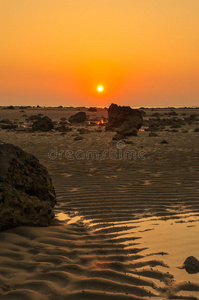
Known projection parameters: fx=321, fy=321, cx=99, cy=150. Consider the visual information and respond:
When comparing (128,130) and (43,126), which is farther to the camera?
(43,126)

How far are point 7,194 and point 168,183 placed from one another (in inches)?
172

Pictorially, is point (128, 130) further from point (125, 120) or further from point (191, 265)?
point (191, 265)

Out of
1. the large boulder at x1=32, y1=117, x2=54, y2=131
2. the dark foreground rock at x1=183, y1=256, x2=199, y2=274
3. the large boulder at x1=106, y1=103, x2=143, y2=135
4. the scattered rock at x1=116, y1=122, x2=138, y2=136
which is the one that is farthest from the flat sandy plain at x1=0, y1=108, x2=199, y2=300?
the large boulder at x1=32, y1=117, x2=54, y2=131

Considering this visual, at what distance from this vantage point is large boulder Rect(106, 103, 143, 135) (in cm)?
1752

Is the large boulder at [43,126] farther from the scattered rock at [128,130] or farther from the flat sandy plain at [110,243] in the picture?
the flat sandy plain at [110,243]

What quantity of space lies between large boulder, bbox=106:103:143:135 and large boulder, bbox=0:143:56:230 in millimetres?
12789

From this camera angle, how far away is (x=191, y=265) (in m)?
3.20

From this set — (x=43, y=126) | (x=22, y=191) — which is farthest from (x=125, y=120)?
(x=22, y=191)

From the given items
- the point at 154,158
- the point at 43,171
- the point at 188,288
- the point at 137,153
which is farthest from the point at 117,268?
the point at 137,153

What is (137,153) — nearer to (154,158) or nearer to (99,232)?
(154,158)

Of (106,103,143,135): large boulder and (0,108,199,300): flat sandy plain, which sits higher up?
(106,103,143,135): large boulder

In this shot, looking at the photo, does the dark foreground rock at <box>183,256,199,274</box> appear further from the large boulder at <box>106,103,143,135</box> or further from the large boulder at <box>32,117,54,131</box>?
the large boulder at <box>32,117,54,131</box>

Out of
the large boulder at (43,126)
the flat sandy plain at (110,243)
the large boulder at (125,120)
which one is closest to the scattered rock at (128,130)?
the large boulder at (125,120)

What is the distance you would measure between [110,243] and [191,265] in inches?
42.7
